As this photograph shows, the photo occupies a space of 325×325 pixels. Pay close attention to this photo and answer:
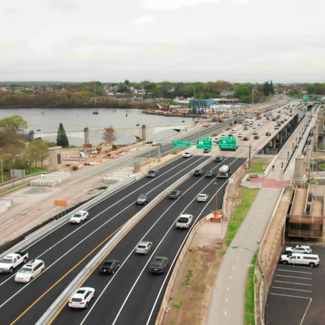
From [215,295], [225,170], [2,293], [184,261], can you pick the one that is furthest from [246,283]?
[225,170]

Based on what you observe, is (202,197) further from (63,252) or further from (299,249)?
(63,252)

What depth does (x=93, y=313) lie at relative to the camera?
1808cm

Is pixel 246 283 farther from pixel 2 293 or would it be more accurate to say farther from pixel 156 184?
pixel 156 184

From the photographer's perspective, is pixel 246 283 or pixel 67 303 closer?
pixel 67 303

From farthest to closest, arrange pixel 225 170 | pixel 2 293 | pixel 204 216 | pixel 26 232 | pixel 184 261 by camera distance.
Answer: pixel 225 170
pixel 204 216
pixel 26 232
pixel 184 261
pixel 2 293

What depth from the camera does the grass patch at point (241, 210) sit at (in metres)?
29.0

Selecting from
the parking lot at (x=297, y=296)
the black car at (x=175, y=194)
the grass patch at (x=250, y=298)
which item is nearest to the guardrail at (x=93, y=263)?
the black car at (x=175, y=194)

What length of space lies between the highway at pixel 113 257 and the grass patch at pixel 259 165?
36.2ft

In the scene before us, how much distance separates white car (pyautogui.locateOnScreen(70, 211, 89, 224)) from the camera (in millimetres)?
29245

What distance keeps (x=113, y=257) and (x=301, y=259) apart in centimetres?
1320

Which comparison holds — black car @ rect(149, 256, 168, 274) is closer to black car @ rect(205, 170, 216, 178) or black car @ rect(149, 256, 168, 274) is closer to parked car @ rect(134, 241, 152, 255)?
parked car @ rect(134, 241, 152, 255)

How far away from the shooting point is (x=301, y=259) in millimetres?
29281

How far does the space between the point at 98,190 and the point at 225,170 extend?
13.0 meters

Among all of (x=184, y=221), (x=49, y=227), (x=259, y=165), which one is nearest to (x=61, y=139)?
(x=259, y=165)
